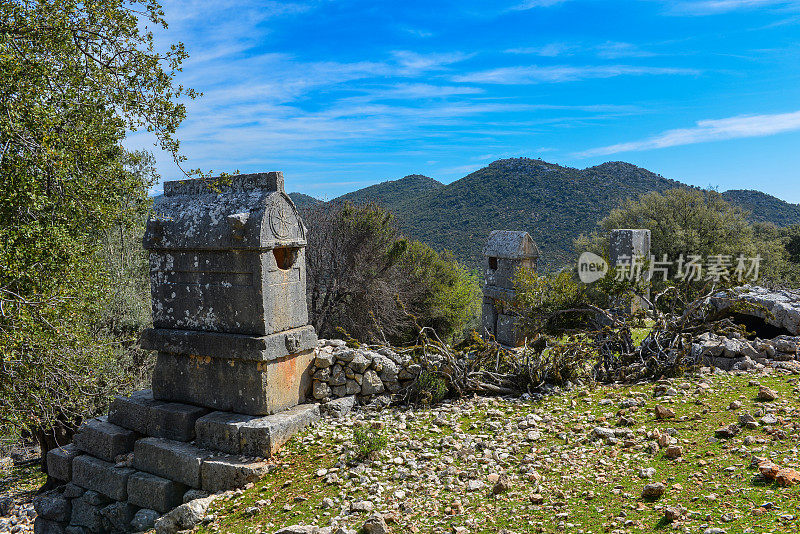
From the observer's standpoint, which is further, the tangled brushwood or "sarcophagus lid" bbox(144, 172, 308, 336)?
the tangled brushwood

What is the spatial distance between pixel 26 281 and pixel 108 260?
642 centimetres

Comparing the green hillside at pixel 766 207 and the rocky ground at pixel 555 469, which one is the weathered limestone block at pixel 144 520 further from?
the green hillside at pixel 766 207

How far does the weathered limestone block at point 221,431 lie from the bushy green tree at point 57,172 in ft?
8.19

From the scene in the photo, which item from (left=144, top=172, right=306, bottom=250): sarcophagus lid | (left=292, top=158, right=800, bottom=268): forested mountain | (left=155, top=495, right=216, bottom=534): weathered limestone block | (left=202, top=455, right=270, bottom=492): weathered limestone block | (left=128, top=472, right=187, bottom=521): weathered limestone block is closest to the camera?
(left=155, top=495, right=216, bottom=534): weathered limestone block

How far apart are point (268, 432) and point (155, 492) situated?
141 cm

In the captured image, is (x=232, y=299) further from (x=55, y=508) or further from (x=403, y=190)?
(x=403, y=190)

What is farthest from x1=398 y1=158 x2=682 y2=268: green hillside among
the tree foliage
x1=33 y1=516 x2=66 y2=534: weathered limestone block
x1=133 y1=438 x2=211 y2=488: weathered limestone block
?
x1=33 y1=516 x2=66 y2=534: weathered limestone block

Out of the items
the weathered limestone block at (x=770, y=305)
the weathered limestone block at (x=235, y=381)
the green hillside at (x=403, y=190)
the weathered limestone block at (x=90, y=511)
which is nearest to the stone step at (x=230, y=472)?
the weathered limestone block at (x=235, y=381)

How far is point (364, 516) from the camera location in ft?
13.1

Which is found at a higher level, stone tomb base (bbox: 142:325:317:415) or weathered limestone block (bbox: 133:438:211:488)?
stone tomb base (bbox: 142:325:317:415)

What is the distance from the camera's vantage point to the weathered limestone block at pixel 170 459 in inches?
209

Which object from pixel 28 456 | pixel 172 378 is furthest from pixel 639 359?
pixel 28 456

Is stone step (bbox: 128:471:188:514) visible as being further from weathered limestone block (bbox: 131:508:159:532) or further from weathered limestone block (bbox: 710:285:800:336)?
weathered limestone block (bbox: 710:285:800:336)

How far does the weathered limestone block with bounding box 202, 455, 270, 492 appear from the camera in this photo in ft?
16.6
